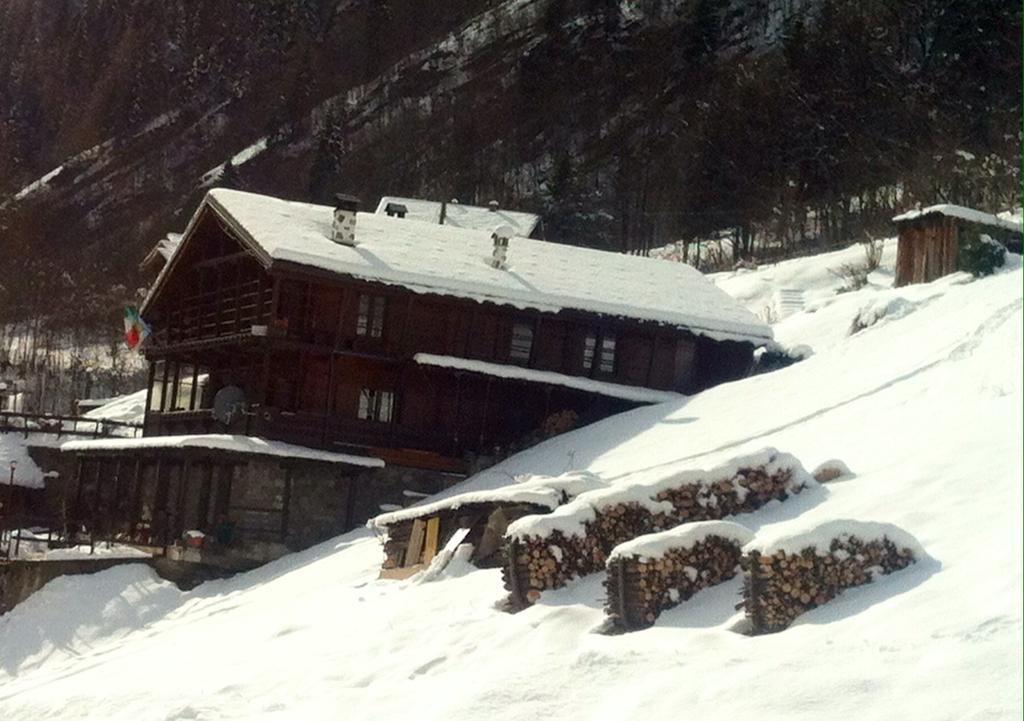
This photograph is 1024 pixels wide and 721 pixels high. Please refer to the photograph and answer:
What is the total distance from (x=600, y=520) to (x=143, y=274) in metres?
83.8

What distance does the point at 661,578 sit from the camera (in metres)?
12.3

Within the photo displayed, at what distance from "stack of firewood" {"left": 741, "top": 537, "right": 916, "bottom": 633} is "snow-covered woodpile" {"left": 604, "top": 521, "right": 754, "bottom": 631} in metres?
1.04

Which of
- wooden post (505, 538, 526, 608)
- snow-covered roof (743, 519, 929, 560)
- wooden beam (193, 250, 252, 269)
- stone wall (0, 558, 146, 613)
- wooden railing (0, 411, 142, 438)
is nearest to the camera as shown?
snow-covered roof (743, 519, 929, 560)

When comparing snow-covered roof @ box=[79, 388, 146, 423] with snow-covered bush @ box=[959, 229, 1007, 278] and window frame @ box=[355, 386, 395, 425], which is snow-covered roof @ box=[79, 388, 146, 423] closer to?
window frame @ box=[355, 386, 395, 425]

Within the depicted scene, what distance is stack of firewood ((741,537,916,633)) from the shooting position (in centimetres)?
1105

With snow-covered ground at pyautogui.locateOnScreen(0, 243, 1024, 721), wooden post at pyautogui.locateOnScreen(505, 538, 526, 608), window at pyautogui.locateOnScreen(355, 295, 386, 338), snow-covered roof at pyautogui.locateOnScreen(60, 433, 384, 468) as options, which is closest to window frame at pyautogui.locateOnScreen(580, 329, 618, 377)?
window at pyautogui.locateOnScreen(355, 295, 386, 338)

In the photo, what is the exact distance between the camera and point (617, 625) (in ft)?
39.9

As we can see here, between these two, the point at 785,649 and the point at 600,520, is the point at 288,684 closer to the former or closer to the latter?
the point at 600,520

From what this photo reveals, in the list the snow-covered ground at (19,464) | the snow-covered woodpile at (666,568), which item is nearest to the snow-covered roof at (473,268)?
the snow-covered ground at (19,464)

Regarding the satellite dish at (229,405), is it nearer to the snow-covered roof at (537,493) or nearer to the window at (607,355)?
the window at (607,355)

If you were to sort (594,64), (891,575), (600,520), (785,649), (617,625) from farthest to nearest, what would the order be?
(594,64) → (600,520) → (617,625) → (891,575) → (785,649)

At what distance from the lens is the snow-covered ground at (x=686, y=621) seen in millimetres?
9375

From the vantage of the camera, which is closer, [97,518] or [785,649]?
[785,649]

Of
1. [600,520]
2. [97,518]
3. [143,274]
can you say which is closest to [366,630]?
[600,520]
